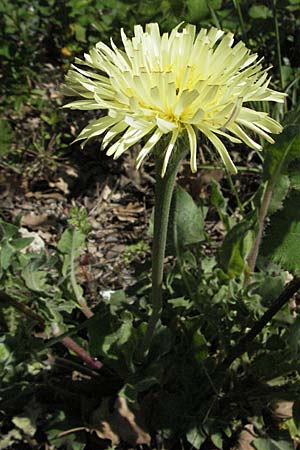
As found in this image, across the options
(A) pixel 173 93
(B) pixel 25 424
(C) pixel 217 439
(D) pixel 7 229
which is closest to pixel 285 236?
(A) pixel 173 93

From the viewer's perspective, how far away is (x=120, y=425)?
248 cm

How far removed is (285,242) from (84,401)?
49.9 inches

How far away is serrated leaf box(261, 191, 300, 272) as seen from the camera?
1.73m

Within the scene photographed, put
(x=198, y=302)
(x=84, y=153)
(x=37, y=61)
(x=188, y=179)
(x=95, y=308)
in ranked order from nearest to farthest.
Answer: (x=198, y=302) → (x=95, y=308) → (x=188, y=179) → (x=84, y=153) → (x=37, y=61)

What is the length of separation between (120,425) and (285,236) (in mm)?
1194

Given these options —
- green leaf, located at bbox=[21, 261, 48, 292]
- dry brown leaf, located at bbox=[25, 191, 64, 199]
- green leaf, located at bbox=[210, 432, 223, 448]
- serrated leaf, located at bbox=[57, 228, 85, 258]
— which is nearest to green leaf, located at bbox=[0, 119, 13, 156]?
dry brown leaf, located at bbox=[25, 191, 64, 199]

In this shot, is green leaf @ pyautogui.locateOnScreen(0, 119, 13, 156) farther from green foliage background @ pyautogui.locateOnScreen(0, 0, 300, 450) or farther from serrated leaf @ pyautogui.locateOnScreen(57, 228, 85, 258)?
serrated leaf @ pyautogui.locateOnScreen(57, 228, 85, 258)

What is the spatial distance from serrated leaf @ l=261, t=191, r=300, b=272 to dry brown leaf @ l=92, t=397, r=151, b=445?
110 cm

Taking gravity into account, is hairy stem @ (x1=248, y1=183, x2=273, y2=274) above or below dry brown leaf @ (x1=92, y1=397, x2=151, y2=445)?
above

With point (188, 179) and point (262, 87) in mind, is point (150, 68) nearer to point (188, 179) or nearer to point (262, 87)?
point (262, 87)

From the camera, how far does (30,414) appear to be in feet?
8.32

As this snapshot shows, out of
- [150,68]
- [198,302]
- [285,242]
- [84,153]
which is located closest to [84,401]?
[198,302]

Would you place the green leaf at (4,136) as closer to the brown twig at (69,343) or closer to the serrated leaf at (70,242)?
the serrated leaf at (70,242)

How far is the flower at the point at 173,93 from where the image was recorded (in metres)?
1.49
